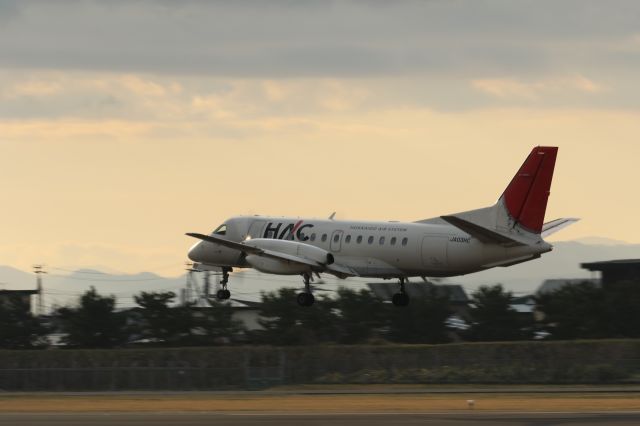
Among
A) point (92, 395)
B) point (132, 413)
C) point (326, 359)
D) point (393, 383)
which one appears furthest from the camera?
point (326, 359)

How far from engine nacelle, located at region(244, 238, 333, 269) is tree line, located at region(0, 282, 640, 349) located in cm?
3354

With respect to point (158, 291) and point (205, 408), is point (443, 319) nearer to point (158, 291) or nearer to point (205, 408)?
point (158, 291)

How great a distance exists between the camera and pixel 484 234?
2884 inches

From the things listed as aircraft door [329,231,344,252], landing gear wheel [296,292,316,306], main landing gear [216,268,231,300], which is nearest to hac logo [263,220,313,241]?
aircraft door [329,231,344,252]

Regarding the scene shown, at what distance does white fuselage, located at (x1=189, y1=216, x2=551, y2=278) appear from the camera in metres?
75.1

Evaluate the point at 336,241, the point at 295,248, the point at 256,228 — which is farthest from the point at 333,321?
the point at 295,248

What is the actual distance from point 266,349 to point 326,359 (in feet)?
15.4

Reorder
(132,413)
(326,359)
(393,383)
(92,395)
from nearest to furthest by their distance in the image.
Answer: (132,413), (92,395), (393,383), (326,359)

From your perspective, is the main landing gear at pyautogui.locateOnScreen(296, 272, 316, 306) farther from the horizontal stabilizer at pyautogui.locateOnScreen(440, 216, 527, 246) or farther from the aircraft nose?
the horizontal stabilizer at pyautogui.locateOnScreen(440, 216, 527, 246)

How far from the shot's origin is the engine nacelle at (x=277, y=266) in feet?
260

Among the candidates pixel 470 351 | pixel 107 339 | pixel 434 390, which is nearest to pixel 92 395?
pixel 434 390

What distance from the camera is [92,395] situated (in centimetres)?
7750

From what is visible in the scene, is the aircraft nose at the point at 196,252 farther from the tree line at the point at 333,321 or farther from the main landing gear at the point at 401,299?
the tree line at the point at 333,321
